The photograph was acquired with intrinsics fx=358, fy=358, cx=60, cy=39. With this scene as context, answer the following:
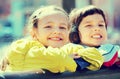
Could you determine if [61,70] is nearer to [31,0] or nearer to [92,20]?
[92,20]

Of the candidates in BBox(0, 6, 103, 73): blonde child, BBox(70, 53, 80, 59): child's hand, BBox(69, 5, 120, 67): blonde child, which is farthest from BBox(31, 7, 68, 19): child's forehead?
BBox(70, 53, 80, 59): child's hand

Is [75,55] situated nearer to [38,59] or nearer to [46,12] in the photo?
[38,59]

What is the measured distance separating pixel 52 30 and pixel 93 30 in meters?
0.30

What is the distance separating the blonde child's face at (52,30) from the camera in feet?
6.73

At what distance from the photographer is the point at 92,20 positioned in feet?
7.29

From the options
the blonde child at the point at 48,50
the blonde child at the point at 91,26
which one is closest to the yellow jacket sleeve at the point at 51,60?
the blonde child at the point at 48,50

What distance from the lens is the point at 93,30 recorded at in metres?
2.22

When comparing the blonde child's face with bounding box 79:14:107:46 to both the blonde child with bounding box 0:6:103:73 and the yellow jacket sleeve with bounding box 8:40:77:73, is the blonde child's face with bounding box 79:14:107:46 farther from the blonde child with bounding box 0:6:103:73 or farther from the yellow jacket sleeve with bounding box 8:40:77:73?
the yellow jacket sleeve with bounding box 8:40:77:73

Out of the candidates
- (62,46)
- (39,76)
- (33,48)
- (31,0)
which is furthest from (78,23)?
(31,0)

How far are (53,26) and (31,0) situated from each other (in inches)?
352

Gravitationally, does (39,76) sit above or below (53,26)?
below

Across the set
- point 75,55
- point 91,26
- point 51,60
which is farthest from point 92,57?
point 91,26

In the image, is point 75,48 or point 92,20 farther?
point 92,20

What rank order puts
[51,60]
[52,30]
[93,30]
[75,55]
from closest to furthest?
[51,60] < [75,55] < [52,30] < [93,30]
